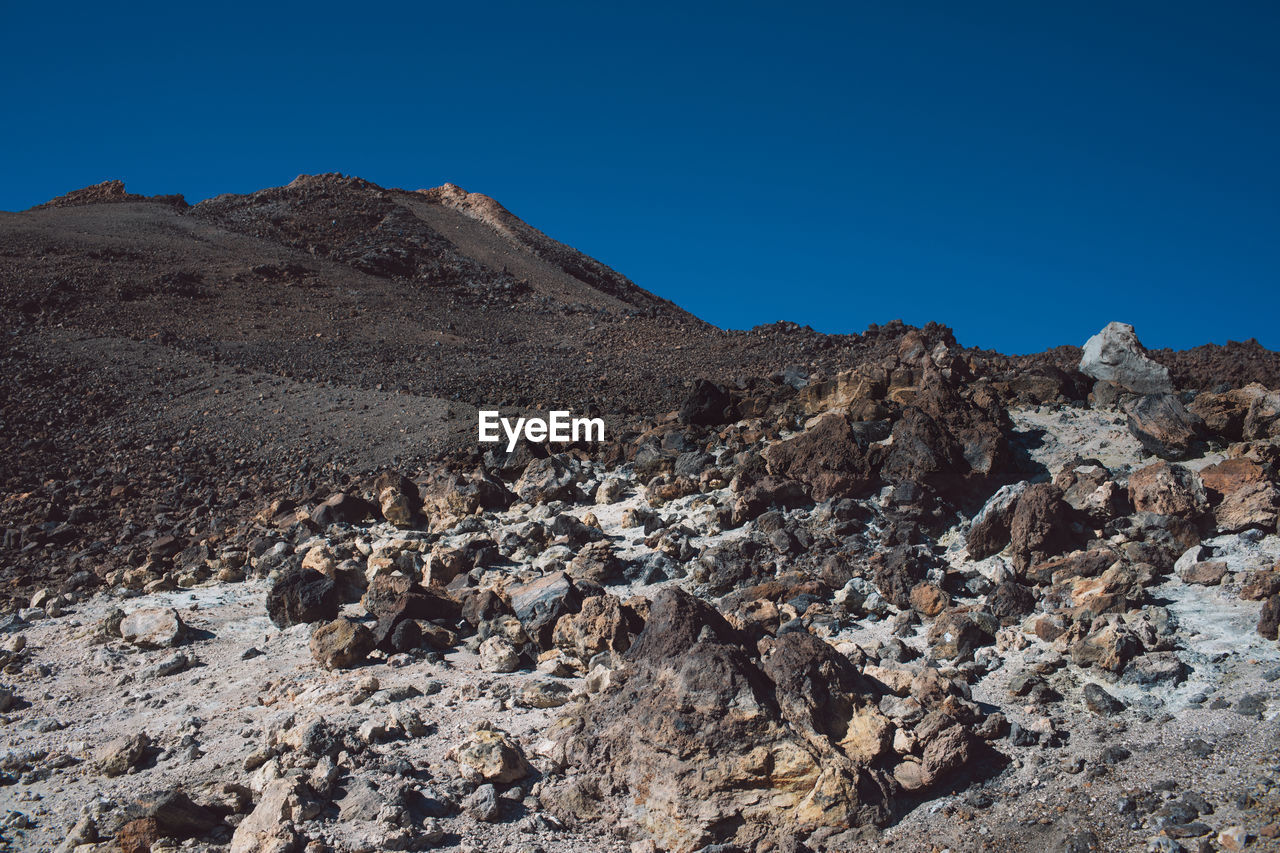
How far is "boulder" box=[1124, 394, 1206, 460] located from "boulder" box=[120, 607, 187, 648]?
883 cm

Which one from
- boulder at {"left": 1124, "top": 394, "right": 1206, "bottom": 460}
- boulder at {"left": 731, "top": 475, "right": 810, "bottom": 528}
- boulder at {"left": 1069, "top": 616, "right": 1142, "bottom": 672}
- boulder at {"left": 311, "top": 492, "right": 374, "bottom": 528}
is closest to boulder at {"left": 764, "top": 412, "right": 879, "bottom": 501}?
boulder at {"left": 731, "top": 475, "right": 810, "bottom": 528}

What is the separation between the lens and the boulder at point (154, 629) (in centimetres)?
772

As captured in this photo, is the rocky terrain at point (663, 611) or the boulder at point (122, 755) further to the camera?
the boulder at point (122, 755)

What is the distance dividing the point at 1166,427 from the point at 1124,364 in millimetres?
2210

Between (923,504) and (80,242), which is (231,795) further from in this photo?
(80,242)

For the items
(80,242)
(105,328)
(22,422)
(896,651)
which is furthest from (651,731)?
(80,242)

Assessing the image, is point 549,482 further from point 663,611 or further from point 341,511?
point 663,611

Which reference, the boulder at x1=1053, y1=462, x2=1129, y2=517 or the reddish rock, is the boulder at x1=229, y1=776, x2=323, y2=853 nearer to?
the reddish rock

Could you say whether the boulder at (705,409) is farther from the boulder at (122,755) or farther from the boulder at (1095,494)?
the boulder at (122,755)

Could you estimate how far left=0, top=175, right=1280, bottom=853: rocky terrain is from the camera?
4.83 meters

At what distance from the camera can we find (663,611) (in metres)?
5.37

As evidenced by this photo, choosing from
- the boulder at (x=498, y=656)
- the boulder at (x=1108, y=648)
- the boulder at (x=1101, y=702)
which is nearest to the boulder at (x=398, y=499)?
the boulder at (x=498, y=656)

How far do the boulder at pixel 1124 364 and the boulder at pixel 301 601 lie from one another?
8.63m

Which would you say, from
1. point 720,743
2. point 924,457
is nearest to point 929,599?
point 924,457
